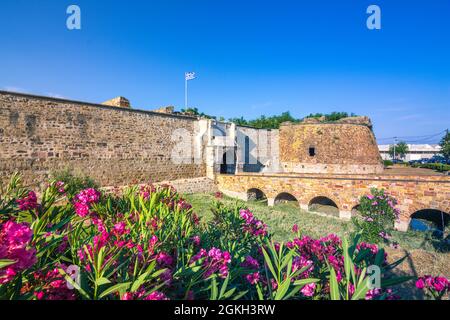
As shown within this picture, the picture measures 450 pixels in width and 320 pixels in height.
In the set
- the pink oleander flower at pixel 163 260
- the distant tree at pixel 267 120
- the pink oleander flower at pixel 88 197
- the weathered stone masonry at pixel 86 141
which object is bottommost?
the pink oleander flower at pixel 163 260

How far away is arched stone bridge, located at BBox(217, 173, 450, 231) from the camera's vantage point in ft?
32.7

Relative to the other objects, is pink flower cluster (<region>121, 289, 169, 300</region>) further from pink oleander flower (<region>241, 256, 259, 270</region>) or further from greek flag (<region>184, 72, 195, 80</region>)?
greek flag (<region>184, 72, 195, 80</region>)

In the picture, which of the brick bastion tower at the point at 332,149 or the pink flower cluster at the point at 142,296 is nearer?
the pink flower cluster at the point at 142,296

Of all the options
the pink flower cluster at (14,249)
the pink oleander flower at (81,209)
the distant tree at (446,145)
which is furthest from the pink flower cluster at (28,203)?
the distant tree at (446,145)

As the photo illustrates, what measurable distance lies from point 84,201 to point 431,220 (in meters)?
15.8

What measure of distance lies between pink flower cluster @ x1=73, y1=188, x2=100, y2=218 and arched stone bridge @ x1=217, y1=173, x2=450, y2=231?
38.3 feet

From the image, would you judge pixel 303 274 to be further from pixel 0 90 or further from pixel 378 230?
pixel 0 90

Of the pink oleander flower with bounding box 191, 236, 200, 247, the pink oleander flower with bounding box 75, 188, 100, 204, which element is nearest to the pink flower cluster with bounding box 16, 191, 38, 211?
the pink oleander flower with bounding box 75, 188, 100, 204

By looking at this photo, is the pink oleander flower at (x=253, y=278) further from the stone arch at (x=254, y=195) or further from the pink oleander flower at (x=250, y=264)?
the stone arch at (x=254, y=195)

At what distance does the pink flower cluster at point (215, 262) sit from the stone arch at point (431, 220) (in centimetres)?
1165

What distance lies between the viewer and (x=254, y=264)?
2.70 meters

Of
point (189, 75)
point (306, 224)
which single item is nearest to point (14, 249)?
point (306, 224)

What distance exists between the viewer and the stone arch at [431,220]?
10.3 metres
